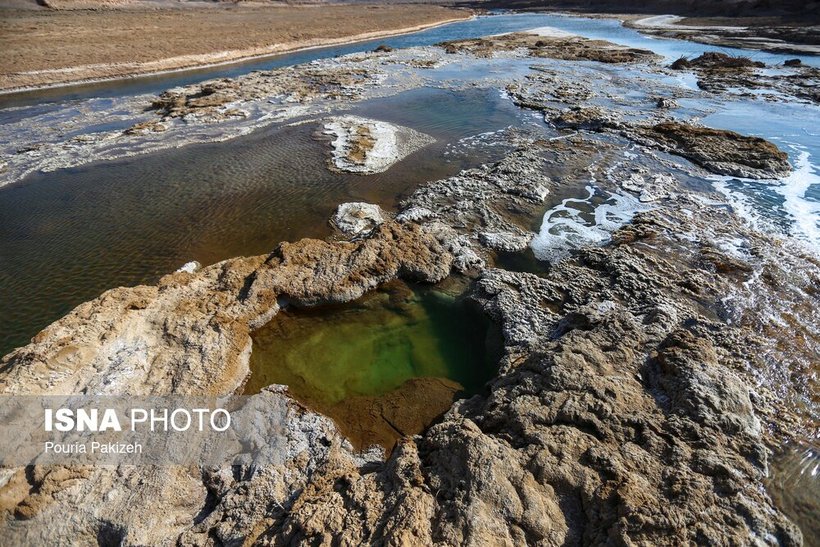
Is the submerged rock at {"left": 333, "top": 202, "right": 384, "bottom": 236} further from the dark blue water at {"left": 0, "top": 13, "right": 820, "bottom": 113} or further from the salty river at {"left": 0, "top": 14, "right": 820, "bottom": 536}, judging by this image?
the dark blue water at {"left": 0, "top": 13, "right": 820, "bottom": 113}

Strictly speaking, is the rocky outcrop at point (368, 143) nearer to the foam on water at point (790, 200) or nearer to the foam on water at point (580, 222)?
the foam on water at point (580, 222)

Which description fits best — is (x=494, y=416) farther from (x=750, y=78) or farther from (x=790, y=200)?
(x=750, y=78)

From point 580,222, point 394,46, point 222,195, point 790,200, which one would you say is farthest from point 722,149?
point 394,46

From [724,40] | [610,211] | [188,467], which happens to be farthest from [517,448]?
[724,40]

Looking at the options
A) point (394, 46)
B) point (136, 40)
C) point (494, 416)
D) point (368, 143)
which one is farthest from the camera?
point (394, 46)

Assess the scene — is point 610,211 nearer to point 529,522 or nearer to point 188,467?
point 529,522
